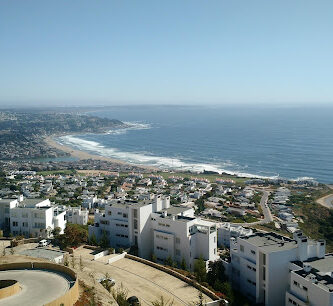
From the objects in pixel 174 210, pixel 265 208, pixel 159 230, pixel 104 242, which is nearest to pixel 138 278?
pixel 159 230

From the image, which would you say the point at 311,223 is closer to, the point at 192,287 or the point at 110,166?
the point at 192,287

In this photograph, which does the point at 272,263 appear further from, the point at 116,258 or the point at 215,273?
the point at 116,258

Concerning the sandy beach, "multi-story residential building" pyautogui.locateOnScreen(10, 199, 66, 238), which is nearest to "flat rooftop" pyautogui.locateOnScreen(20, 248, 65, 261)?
"multi-story residential building" pyautogui.locateOnScreen(10, 199, 66, 238)

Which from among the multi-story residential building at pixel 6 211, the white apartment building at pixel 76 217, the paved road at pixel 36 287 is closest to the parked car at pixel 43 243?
the multi-story residential building at pixel 6 211

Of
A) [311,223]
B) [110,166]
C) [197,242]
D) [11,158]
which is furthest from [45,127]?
[197,242]

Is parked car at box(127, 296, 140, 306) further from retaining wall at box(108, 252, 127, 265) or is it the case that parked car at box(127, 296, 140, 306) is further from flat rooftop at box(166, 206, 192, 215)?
flat rooftop at box(166, 206, 192, 215)

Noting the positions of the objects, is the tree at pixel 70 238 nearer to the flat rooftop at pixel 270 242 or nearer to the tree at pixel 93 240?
Result: the tree at pixel 93 240
